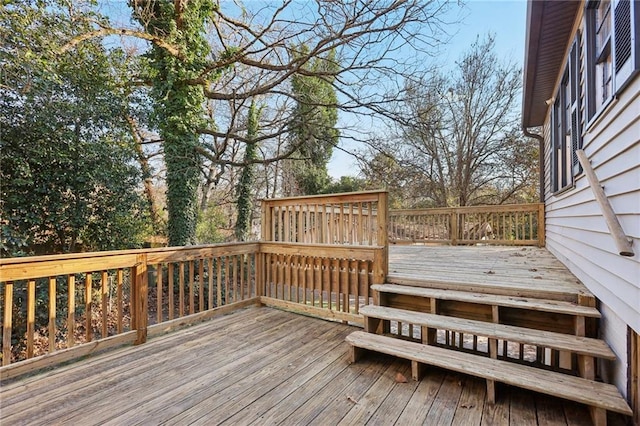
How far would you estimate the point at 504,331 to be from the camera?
2.20 meters

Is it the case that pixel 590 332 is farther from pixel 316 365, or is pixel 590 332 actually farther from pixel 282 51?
pixel 282 51

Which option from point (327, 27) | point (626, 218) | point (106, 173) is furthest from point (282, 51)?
point (626, 218)

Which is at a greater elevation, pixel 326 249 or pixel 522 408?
pixel 326 249

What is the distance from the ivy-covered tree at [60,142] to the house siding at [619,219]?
19.8ft

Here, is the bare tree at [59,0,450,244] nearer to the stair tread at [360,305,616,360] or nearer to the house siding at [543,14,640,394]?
the house siding at [543,14,640,394]

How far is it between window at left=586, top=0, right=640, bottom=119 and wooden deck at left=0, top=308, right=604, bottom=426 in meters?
2.08

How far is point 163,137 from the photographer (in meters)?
6.45

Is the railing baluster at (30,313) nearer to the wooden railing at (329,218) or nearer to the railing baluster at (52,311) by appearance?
the railing baluster at (52,311)

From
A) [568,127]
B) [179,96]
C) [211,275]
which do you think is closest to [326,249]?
[211,275]

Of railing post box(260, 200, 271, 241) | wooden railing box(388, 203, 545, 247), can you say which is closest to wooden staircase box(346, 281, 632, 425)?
railing post box(260, 200, 271, 241)

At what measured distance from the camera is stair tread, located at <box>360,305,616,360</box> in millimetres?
1885

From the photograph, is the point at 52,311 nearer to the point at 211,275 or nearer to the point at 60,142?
the point at 211,275

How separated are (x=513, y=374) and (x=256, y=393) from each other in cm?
177

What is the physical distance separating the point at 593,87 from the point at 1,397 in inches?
201
